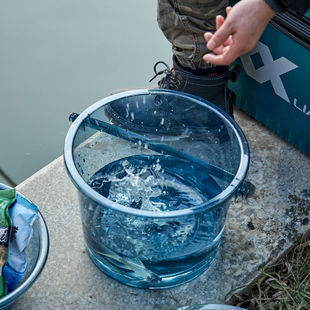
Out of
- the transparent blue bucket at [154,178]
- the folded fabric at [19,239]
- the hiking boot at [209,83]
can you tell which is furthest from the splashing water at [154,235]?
the hiking boot at [209,83]

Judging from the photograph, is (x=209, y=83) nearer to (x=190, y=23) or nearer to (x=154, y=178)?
(x=190, y=23)

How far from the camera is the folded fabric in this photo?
3.76 feet

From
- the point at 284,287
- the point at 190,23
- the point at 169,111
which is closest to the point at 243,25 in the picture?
the point at 169,111

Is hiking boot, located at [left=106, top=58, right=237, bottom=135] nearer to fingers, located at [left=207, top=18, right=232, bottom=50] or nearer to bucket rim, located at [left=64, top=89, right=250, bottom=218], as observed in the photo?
bucket rim, located at [left=64, top=89, right=250, bottom=218]

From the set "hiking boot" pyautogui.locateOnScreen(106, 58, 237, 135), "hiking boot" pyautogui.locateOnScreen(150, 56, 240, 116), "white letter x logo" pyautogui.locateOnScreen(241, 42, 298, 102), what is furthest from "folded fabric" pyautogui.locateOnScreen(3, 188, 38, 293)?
"white letter x logo" pyautogui.locateOnScreen(241, 42, 298, 102)

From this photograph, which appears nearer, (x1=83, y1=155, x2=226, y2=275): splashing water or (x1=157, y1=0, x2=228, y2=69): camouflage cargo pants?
(x1=83, y1=155, x2=226, y2=275): splashing water

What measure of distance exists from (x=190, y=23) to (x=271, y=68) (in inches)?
12.0

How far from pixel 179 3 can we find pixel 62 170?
659 millimetres

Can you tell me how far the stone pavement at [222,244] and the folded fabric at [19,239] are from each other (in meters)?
0.10

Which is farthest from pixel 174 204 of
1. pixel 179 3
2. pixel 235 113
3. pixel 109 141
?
pixel 179 3

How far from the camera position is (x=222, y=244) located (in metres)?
1.36

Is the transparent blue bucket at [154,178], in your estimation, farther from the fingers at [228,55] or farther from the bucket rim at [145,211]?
the fingers at [228,55]

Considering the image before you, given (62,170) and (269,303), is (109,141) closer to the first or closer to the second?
(62,170)

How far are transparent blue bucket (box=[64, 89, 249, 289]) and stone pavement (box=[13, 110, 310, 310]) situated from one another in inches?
1.6
